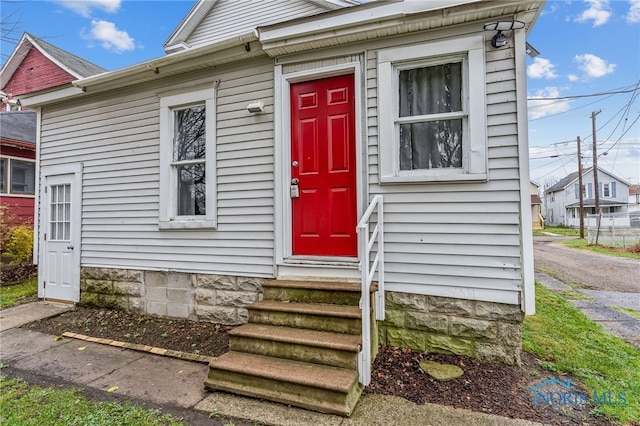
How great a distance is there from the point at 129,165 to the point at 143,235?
3.47 feet

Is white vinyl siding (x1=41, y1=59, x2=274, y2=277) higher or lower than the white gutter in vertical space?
lower

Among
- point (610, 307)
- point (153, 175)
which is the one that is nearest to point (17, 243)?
point (153, 175)

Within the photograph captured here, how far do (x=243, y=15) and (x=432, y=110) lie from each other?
5.52 meters

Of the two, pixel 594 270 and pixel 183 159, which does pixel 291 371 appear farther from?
pixel 594 270

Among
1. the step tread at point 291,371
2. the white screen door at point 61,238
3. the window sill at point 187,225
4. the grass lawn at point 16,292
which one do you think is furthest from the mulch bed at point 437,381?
the grass lawn at point 16,292

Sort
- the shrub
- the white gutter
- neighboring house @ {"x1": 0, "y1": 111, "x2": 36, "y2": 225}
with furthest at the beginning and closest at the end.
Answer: neighboring house @ {"x1": 0, "y1": 111, "x2": 36, "y2": 225} < the shrub < the white gutter

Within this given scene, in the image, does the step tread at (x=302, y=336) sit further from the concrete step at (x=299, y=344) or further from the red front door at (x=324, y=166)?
the red front door at (x=324, y=166)

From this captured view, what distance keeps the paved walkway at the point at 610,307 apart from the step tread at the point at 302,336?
10.7ft

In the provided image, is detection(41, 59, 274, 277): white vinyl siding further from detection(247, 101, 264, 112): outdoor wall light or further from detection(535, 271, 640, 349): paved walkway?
detection(535, 271, 640, 349): paved walkway

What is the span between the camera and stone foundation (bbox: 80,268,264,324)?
378cm

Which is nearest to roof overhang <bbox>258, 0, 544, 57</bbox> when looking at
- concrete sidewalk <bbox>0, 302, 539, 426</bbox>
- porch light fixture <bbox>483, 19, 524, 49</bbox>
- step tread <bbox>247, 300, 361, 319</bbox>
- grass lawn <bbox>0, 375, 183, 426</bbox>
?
porch light fixture <bbox>483, 19, 524, 49</bbox>

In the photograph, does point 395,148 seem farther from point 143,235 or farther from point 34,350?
point 34,350

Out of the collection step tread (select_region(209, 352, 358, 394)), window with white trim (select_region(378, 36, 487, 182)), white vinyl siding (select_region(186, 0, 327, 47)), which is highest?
white vinyl siding (select_region(186, 0, 327, 47))

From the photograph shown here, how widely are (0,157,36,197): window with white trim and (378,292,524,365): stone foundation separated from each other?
34.0 feet
